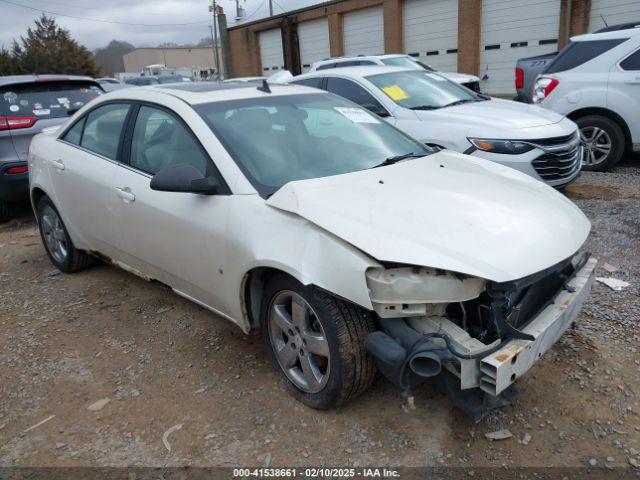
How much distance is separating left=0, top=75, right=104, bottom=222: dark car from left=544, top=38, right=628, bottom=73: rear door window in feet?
21.2

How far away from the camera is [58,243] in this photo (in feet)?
16.2

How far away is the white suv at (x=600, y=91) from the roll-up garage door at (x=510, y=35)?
10.9m

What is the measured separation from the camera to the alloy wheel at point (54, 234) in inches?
189

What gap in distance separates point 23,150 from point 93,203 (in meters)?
3.18

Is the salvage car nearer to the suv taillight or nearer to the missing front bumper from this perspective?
the suv taillight

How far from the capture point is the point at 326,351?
262cm

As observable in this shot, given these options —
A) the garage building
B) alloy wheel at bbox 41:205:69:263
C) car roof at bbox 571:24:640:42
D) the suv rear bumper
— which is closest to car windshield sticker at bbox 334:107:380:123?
alloy wheel at bbox 41:205:69:263

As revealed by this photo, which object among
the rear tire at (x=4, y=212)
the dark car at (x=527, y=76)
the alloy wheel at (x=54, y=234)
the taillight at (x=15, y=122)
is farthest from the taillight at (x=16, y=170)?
the dark car at (x=527, y=76)

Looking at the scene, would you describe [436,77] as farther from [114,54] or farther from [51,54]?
[114,54]

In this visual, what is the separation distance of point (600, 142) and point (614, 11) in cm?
1133

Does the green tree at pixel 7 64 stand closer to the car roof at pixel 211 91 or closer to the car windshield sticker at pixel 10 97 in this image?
the car windshield sticker at pixel 10 97

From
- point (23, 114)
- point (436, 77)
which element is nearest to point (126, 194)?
point (23, 114)

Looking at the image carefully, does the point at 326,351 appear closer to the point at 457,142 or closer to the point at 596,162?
the point at 457,142

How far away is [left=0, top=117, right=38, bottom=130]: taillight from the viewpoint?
6.35m
